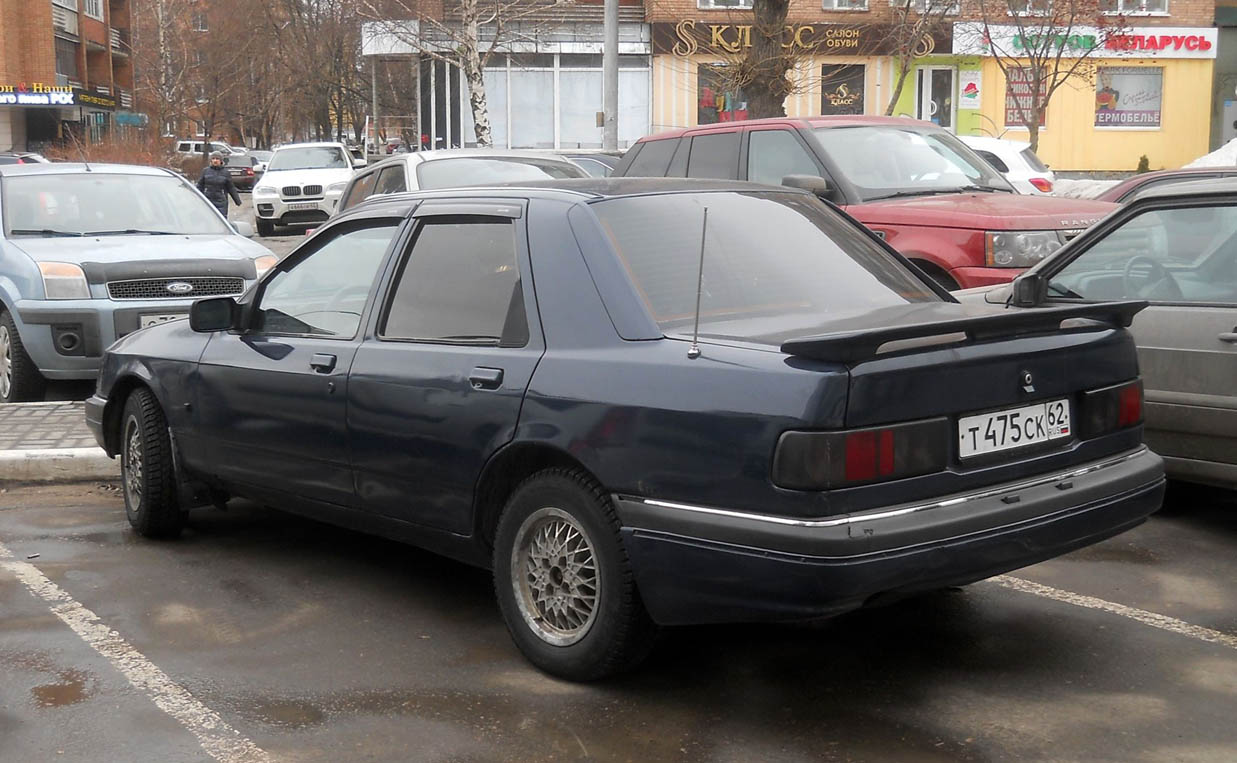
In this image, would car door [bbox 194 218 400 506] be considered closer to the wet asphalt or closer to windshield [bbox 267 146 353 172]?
the wet asphalt

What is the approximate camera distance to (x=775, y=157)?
10172 millimetres

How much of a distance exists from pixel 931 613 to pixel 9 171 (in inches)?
349

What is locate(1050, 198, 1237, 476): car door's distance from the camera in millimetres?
5969

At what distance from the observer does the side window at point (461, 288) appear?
4.77 metres

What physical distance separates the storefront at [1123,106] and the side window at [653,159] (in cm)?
2958

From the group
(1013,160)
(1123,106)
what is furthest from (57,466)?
(1123,106)

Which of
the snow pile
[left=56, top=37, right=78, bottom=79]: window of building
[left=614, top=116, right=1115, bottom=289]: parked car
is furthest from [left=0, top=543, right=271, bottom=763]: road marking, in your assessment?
[left=56, top=37, right=78, bottom=79]: window of building

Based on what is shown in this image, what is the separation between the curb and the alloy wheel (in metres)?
3.93

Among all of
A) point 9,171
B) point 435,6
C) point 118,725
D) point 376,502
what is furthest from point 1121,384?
point 435,6

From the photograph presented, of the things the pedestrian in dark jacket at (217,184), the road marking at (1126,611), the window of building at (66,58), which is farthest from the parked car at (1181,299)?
the window of building at (66,58)

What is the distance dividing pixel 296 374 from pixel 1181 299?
3.72 m

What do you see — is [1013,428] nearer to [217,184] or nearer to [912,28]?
[217,184]

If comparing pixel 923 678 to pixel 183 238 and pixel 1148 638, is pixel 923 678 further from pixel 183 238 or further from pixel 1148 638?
pixel 183 238

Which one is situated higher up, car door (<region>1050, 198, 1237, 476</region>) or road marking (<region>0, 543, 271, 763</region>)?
car door (<region>1050, 198, 1237, 476</region>)
